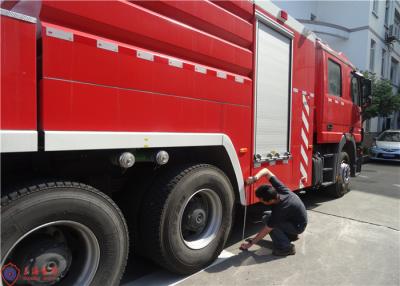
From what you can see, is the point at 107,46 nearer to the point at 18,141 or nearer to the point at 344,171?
the point at 18,141

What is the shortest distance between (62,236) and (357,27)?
71.9 ft

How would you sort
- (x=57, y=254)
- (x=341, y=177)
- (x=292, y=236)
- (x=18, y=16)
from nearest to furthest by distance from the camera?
(x=18, y=16) < (x=57, y=254) < (x=292, y=236) < (x=341, y=177)

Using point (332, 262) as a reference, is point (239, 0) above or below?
above

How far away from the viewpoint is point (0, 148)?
5.98 ft

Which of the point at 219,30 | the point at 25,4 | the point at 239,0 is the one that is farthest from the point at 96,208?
the point at 239,0

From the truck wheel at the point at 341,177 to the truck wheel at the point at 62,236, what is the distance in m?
5.04

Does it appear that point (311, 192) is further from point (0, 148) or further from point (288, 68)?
point (0, 148)

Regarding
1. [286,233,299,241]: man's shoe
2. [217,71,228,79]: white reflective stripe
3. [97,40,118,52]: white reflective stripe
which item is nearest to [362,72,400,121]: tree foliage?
[286,233,299,241]: man's shoe

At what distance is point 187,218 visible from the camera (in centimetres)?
324

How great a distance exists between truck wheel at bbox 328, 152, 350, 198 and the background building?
549 inches

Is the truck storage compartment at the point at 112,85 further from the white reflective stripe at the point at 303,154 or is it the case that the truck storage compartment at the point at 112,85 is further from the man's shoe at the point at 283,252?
the white reflective stripe at the point at 303,154

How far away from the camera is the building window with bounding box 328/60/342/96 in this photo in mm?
5914

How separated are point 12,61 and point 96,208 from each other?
102 centimetres

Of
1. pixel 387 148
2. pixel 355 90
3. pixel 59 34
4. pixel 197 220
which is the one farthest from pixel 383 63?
pixel 59 34
